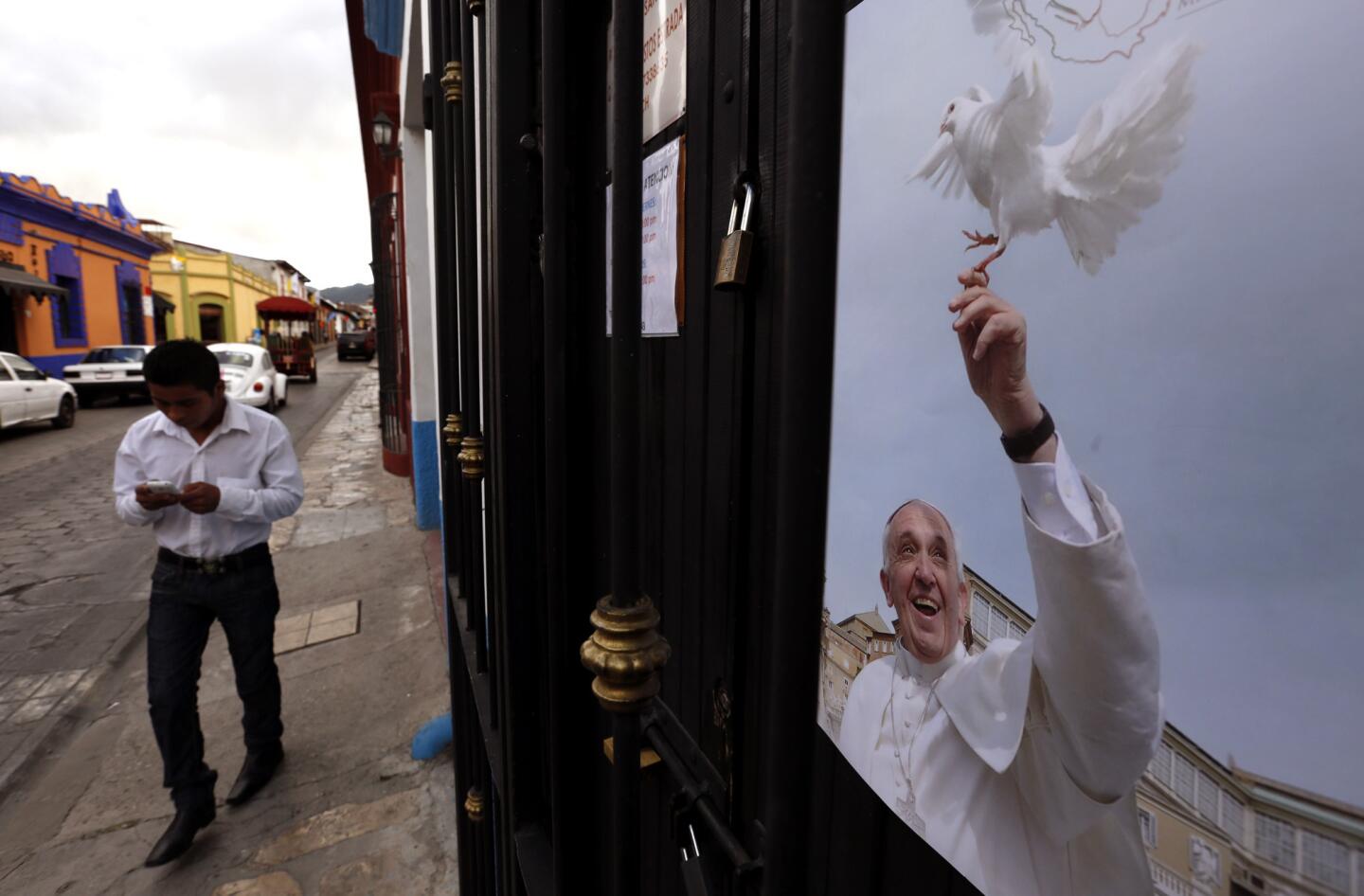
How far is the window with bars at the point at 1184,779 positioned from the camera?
504mm

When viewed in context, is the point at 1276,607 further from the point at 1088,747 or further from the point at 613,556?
the point at 613,556

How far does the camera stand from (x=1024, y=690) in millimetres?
629

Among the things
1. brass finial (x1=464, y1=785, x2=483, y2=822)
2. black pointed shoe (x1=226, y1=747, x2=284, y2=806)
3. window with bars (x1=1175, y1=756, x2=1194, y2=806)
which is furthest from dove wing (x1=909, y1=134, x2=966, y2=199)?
black pointed shoe (x1=226, y1=747, x2=284, y2=806)

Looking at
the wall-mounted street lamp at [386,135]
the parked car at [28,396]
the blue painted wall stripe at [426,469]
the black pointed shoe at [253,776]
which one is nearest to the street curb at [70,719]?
the black pointed shoe at [253,776]

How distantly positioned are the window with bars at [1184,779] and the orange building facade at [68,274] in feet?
75.4

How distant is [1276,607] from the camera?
1.42 ft

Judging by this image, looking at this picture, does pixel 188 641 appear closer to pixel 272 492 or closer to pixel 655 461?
pixel 272 492

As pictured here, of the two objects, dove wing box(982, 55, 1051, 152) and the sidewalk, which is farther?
the sidewalk

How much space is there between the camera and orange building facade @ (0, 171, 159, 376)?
1767cm

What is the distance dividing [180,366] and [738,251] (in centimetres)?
280

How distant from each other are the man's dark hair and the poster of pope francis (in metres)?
2.84

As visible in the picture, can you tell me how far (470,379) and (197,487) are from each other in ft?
6.43

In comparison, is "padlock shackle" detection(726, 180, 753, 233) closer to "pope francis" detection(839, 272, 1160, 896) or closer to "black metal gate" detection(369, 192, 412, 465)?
"pope francis" detection(839, 272, 1160, 896)

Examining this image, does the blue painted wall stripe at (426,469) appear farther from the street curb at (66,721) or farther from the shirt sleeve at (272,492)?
the shirt sleeve at (272,492)
